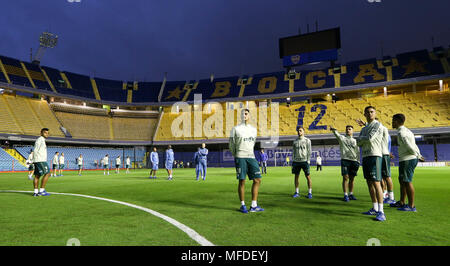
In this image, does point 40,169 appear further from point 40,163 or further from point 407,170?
point 407,170

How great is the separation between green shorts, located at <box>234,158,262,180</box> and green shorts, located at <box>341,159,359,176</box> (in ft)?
11.1

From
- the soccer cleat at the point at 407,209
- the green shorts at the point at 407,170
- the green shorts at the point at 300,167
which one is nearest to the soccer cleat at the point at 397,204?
the soccer cleat at the point at 407,209

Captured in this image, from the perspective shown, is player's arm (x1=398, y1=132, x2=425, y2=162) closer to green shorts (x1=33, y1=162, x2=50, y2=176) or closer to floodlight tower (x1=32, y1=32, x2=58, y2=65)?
green shorts (x1=33, y1=162, x2=50, y2=176)

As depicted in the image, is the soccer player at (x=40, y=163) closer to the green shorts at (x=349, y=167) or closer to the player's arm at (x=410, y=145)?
the green shorts at (x=349, y=167)

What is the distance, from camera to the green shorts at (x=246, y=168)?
5.66 meters

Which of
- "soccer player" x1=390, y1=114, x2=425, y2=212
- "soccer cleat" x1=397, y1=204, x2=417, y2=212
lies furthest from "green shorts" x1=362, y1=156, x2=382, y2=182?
"soccer cleat" x1=397, y1=204, x2=417, y2=212

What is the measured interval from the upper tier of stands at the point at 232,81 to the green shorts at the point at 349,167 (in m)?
40.2

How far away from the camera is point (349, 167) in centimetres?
767

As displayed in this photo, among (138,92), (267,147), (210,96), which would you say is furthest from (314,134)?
(138,92)

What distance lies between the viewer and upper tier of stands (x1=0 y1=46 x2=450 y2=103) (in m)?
40.8

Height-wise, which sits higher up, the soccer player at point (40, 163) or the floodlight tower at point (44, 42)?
the floodlight tower at point (44, 42)
